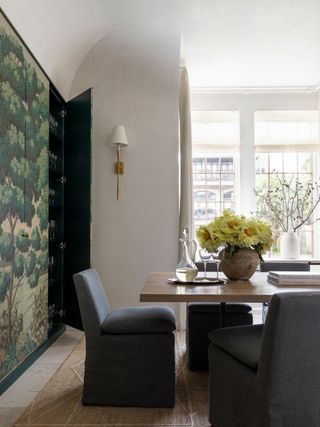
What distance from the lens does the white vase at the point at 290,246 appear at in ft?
16.2

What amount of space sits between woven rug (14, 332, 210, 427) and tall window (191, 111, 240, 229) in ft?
9.52

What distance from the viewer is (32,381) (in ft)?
9.43

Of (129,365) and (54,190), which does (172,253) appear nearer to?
(54,190)

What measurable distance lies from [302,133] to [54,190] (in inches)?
125

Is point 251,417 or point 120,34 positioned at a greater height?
point 120,34

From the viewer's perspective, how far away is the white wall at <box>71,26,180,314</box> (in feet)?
14.3

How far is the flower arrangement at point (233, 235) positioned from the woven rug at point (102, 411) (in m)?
0.89

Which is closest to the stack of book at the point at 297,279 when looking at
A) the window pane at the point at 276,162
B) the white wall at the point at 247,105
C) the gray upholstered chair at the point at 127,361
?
the gray upholstered chair at the point at 127,361

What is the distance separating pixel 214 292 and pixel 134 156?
8.78ft

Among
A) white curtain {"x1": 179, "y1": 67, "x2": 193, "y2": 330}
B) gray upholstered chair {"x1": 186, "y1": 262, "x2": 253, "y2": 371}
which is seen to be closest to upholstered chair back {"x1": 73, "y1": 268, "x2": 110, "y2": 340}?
gray upholstered chair {"x1": 186, "y1": 262, "x2": 253, "y2": 371}

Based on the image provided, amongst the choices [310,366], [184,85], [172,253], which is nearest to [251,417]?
[310,366]

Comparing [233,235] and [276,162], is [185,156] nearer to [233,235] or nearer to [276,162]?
[276,162]

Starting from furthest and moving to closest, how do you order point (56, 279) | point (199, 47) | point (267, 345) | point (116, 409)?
point (199, 47), point (56, 279), point (116, 409), point (267, 345)

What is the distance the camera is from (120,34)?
14.2ft
